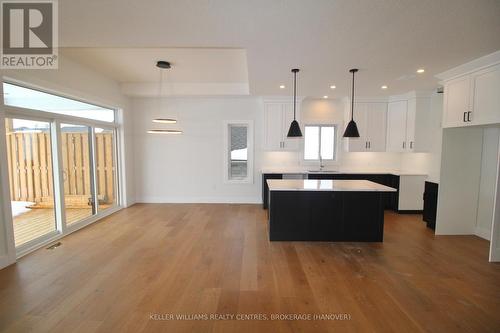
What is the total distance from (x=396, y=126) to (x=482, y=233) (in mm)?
2754

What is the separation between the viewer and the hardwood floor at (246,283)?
6.70ft

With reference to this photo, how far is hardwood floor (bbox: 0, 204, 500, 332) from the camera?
204 centimetres

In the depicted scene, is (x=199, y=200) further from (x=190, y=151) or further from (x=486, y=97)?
(x=486, y=97)

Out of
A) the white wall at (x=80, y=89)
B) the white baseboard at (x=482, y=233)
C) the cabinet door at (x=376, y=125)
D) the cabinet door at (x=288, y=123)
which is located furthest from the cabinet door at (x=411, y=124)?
the white wall at (x=80, y=89)

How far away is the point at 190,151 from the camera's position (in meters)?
6.25

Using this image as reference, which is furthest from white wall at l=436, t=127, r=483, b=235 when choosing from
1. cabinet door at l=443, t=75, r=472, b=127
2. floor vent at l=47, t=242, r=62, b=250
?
floor vent at l=47, t=242, r=62, b=250

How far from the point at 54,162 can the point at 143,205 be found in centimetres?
249

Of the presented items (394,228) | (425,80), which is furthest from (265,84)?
(394,228)

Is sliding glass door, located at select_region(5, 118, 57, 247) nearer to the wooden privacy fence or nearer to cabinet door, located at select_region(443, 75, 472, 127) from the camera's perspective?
the wooden privacy fence

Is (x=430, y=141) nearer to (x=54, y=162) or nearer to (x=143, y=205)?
(x=143, y=205)

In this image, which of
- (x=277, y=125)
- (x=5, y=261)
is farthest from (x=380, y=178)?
(x=5, y=261)

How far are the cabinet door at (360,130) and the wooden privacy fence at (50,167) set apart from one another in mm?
5968

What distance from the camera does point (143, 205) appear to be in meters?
6.04

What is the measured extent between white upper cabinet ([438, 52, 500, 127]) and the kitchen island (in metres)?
1.63
